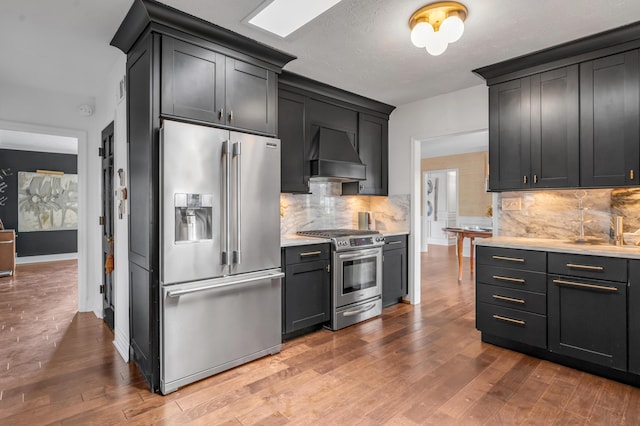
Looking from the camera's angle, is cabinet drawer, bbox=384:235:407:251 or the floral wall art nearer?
cabinet drawer, bbox=384:235:407:251

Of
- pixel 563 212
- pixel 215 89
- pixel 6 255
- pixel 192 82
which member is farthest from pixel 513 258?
pixel 6 255

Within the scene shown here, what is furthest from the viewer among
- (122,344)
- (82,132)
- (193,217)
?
(82,132)

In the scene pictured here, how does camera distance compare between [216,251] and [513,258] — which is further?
[513,258]

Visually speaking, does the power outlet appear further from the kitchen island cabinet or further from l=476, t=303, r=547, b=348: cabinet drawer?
l=476, t=303, r=547, b=348: cabinet drawer

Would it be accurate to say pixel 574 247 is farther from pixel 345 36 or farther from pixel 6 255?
pixel 6 255

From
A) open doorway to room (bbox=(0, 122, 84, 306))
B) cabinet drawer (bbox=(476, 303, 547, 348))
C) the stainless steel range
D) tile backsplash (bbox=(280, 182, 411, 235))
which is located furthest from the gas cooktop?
open doorway to room (bbox=(0, 122, 84, 306))

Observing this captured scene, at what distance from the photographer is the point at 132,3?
226cm

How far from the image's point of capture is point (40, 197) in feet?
25.6

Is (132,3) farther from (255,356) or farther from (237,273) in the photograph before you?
(255,356)

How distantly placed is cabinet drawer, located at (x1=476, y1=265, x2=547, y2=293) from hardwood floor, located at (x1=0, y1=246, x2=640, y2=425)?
0.58 meters

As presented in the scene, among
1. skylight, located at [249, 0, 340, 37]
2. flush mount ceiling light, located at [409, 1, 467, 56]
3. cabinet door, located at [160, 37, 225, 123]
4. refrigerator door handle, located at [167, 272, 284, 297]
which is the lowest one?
refrigerator door handle, located at [167, 272, 284, 297]

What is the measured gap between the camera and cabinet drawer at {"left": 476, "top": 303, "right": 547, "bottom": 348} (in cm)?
284

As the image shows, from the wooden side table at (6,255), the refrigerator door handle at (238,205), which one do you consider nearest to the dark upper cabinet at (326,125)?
the refrigerator door handle at (238,205)

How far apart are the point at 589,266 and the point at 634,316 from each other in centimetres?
40
